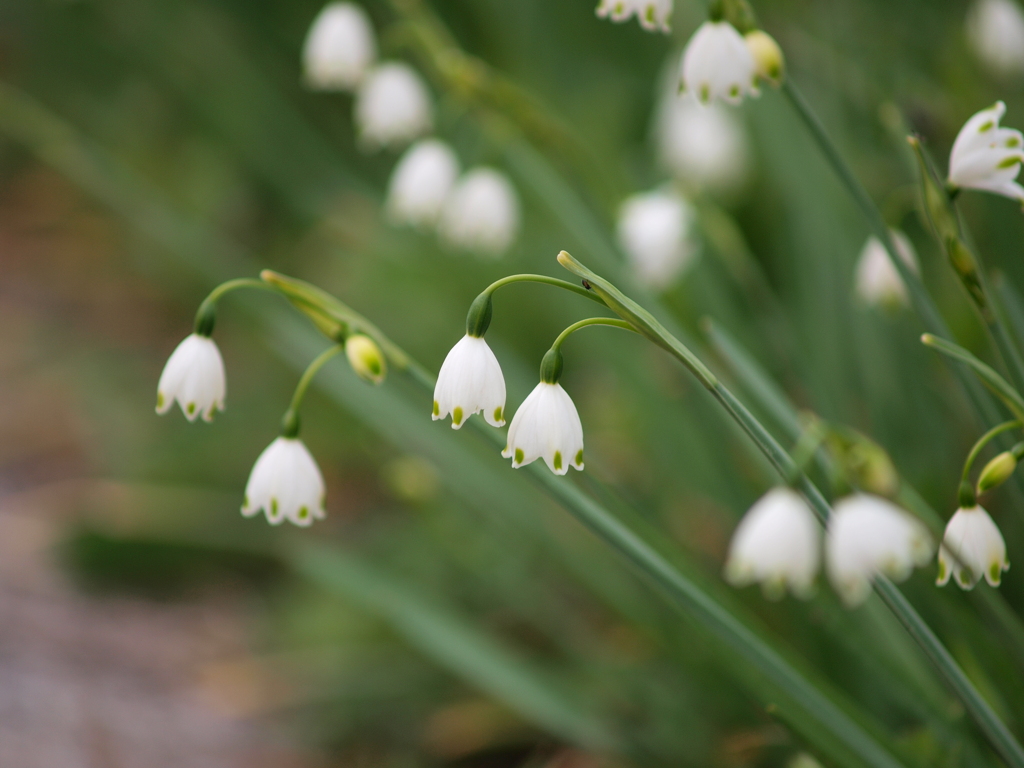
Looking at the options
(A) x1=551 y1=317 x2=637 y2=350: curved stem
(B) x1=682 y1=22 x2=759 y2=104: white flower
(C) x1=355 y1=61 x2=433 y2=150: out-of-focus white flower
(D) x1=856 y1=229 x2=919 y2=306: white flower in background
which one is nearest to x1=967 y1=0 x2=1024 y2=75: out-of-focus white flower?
(D) x1=856 y1=229 x2=919 y2=306: white flower in background

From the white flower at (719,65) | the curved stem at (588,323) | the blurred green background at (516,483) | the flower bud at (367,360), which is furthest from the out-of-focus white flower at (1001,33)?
the flower bud at (367,360)

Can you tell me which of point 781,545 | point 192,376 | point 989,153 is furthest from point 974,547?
point 192,376

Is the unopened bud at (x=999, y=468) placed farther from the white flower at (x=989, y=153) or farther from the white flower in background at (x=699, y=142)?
the white flower in background at (x=699, y=142)

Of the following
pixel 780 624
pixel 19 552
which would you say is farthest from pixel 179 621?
pixel 780 624

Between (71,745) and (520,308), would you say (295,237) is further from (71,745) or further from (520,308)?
(71,745)

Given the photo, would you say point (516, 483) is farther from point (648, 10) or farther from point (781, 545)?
point (648, 10)
